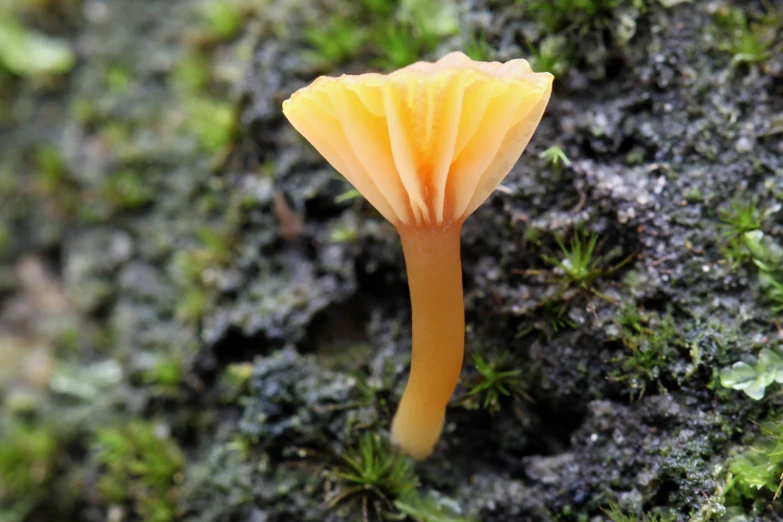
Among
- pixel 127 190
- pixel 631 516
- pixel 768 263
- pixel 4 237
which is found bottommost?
pixel 631 516

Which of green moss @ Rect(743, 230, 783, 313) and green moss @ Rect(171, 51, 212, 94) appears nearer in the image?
green moss @ Rect(743, 230, 783, 313)

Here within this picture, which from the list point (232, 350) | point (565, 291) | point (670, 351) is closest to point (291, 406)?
point (232, 350)

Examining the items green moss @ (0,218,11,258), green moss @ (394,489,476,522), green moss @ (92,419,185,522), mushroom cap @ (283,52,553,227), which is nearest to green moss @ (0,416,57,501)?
green moss @ (92,419,185,522)

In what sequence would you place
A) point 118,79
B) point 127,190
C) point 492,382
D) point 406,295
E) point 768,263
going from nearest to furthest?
point 768,263 < point 492,382 < point 406,295 < point 127,190 < point 118,79

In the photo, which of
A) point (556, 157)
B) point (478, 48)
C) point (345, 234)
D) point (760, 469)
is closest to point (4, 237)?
point (345, 234)

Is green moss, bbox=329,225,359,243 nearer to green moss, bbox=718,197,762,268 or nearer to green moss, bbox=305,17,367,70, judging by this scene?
green moss, bbox=305,17,367,70

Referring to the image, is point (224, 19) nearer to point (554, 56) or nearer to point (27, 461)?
point (554, 56)

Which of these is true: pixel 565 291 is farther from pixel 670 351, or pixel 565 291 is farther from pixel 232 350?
pixel 232 350

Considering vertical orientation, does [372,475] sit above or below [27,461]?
above
